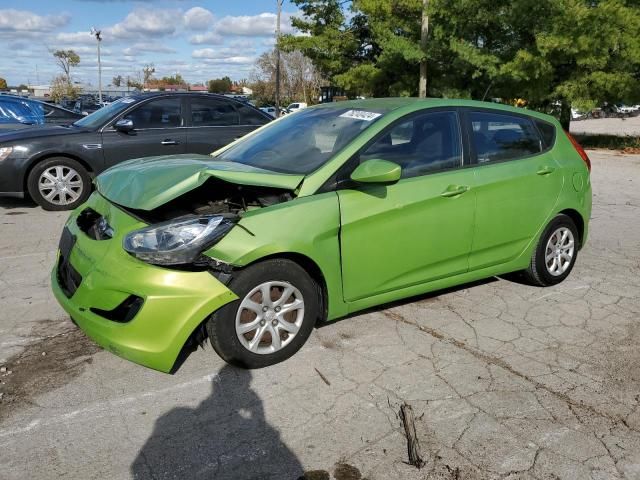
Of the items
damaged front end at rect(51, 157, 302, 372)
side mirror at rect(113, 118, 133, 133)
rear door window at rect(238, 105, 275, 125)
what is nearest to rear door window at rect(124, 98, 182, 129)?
side mirror at rect(113, 118, 133, 133)

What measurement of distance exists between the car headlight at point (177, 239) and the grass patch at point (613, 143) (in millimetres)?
17682

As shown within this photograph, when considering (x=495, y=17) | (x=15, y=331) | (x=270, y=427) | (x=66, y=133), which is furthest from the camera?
(x=495, y=17)

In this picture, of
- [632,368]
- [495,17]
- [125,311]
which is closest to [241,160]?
[125,311]

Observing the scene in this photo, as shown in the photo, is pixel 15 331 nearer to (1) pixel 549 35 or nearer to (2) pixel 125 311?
(2) pixel 125 311

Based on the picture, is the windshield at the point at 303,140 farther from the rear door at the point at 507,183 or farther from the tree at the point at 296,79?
the tree at the point at 296,79

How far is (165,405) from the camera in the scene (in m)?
3.04

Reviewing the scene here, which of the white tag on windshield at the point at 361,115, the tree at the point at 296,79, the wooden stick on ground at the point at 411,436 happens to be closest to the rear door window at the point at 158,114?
the white tag on windshield at the point at 361,115

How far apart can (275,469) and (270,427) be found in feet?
1.09

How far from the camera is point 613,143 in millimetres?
19891

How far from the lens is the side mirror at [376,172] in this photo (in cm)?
338

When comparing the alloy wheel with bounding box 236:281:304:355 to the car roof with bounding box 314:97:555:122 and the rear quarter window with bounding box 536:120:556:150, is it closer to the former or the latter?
the car roof with bounding box 314:97:555:122

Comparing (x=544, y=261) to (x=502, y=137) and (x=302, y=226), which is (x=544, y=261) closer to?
(x=502, y=137)

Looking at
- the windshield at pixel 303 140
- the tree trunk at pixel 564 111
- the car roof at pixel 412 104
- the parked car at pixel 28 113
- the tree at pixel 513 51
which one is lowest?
the windshield at pixel 303 140

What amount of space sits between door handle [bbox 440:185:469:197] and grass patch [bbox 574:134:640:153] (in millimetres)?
15980
